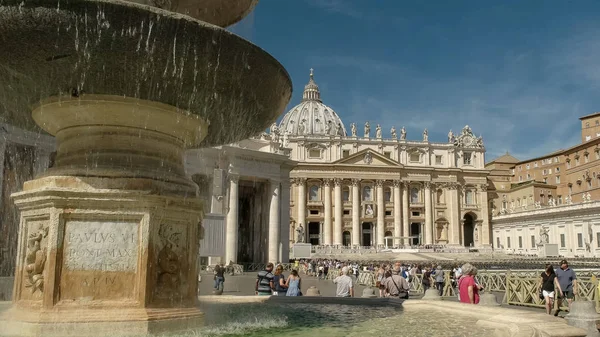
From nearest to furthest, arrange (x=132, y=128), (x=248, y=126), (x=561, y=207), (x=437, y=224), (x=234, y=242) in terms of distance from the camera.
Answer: (x=132, y=128) → (x=248, y=126) → (x=234, y=242) → (x=561, y=207) → (x=437, y=224)

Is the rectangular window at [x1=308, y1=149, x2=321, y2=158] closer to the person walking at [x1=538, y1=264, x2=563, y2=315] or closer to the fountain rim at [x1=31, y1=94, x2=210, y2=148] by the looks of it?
the person walking at [x1=538, y1=264, x2=563, y2=315]

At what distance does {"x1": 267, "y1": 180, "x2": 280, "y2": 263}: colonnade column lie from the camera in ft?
108

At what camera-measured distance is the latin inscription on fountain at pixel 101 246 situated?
4.20 m

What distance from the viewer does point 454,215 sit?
240 ft

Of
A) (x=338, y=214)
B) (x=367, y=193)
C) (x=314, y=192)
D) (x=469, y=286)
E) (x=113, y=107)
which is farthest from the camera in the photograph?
(x=367, y=193)

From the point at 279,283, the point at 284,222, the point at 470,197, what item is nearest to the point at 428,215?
the point at 470,197

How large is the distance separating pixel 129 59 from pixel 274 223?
96.6 feet

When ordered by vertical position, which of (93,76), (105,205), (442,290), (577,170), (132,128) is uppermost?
(577,170)

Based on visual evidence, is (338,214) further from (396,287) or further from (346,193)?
(396,287)

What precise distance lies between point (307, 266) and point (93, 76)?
1148 inches

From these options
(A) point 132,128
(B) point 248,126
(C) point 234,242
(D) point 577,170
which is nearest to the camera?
(A) point 132,128

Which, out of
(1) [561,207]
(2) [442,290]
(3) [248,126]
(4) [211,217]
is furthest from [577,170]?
(3) [248,126]

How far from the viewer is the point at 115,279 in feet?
13.9

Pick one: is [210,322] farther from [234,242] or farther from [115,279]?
[234,242]
